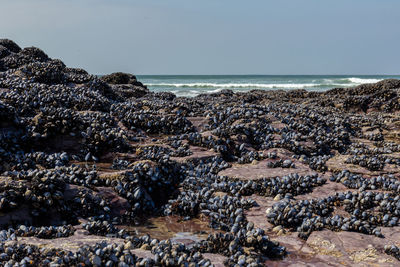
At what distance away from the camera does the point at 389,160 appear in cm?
705

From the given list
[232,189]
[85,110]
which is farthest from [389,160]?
[85,110]

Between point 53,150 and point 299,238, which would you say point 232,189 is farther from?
point 53,150

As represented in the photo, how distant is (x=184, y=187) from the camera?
20.5 feet

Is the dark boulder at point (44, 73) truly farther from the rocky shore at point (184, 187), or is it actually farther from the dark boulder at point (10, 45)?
the dark boulder at point (10, 45)

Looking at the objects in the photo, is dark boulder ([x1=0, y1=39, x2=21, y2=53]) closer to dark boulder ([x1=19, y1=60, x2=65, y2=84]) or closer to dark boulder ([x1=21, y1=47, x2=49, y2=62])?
dark boulder ([x1=21, y1=47, x2=49, y2=62])

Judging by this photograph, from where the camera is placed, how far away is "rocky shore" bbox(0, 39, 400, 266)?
3.94 metres

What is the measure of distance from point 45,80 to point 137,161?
20.5ft

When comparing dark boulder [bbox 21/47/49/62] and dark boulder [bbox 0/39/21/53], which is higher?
dark boulder [bbox 0/39/21/53]

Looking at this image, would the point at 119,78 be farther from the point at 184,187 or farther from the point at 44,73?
the point at 184,187

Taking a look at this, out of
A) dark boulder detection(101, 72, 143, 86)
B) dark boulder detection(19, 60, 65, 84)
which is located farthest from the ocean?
dark boulder detection(19, 60, 65, 84)

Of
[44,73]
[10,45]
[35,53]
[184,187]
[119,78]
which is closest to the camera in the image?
[184,187]

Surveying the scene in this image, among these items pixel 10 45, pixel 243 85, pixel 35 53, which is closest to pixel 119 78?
pixel 10 45

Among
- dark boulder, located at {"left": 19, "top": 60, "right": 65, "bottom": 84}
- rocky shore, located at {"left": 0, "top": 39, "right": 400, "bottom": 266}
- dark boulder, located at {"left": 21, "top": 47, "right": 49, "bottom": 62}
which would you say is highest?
A: dark boulder, located at {"left": 21, "top": 47, "right": 49, "bottom": 62}

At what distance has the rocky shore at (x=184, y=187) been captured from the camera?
394cm
